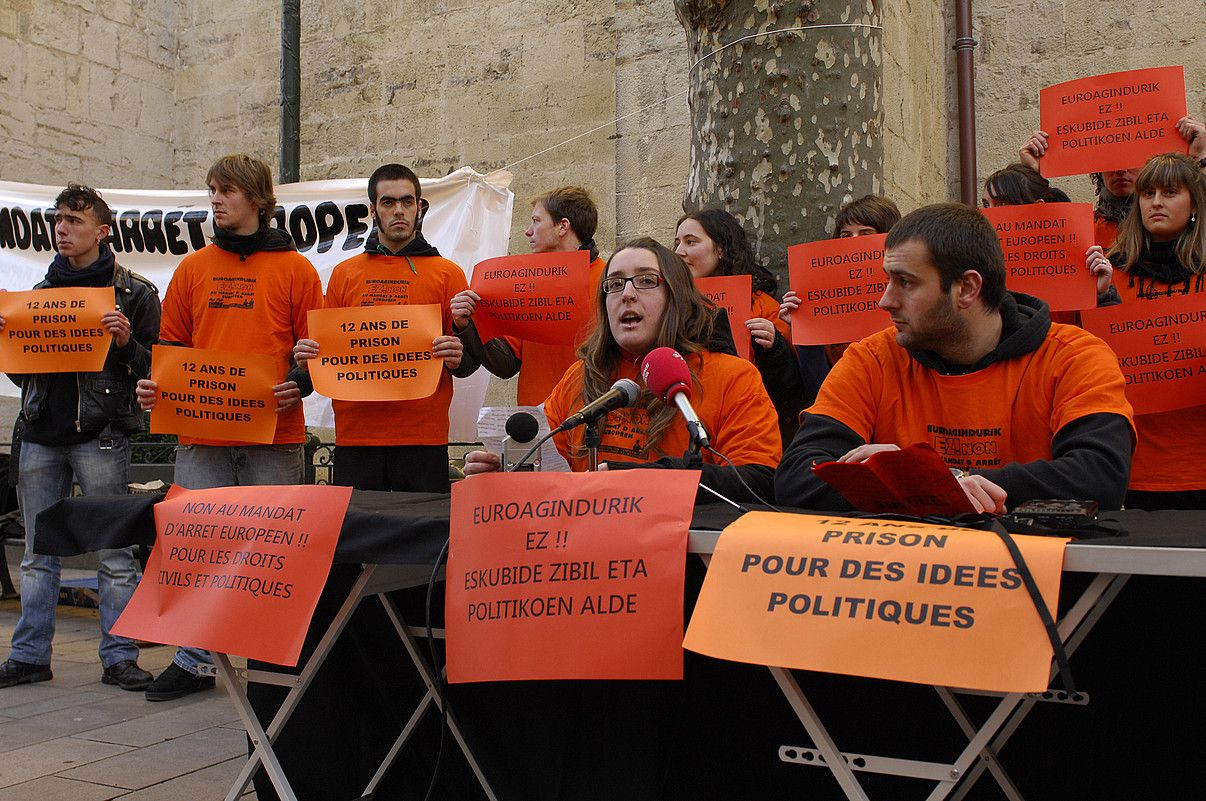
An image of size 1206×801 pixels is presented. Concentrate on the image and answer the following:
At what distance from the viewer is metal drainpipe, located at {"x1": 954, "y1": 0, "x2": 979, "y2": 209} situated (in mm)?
7793

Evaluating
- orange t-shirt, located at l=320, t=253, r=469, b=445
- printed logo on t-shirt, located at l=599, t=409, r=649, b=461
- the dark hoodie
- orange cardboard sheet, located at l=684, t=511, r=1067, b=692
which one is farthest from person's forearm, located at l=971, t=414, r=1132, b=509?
orange t-shirt, located at l=320, t=253, r=469, b=445

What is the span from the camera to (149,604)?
276 cm

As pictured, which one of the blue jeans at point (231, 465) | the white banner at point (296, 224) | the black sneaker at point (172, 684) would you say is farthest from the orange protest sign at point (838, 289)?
the white banner at point (296, 224)

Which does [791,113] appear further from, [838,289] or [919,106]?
[919,106]

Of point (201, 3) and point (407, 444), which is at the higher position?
point (201, 3)

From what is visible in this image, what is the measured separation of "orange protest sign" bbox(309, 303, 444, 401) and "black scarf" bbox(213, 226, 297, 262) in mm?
656

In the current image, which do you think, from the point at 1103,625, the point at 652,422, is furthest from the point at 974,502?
the point at 652,422

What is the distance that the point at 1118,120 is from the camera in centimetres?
432

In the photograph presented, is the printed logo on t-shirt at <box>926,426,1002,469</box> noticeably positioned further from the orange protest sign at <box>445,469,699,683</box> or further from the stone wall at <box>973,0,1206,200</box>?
the stone wall at <box>973,0,1206,200</box>

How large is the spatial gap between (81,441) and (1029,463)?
4248mm

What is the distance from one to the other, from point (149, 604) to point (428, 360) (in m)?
1.75

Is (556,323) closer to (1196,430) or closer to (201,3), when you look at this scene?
(1196,430)

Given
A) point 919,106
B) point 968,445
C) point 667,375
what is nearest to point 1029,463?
point 968,445

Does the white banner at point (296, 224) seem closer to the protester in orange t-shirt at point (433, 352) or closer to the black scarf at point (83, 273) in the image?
the black scarf at point (83, 273)
